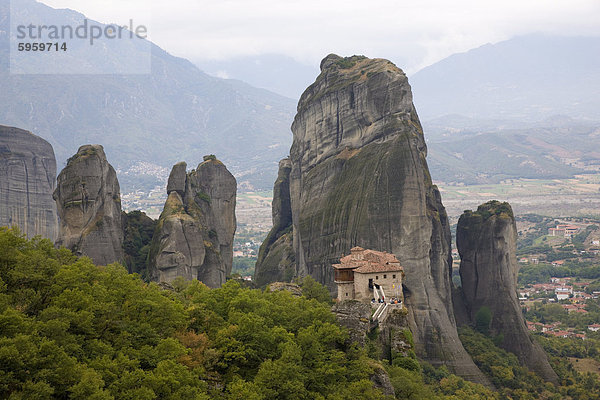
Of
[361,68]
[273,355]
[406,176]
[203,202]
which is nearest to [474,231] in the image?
[406,176]

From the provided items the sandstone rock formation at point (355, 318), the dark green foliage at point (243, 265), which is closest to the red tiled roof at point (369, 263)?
the sandstone rock formation at point (355, 318)

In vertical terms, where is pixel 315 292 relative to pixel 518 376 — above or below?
above

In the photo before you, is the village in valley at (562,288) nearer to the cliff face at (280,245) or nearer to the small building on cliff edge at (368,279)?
the cliff face at (280,245)

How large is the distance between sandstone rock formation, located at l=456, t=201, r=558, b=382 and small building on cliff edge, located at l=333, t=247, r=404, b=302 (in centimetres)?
2829

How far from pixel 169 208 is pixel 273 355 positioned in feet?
145

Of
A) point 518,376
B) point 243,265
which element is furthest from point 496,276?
point 243,265

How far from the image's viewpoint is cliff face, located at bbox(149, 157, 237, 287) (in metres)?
76.6

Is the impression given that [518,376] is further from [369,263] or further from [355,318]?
[355,318]

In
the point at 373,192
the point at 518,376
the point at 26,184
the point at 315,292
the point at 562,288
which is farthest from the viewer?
the point at 562,288

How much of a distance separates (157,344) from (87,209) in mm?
40572

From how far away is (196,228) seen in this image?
7900cm

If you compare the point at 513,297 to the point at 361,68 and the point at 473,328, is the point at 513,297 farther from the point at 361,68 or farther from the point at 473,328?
the point at 361,68

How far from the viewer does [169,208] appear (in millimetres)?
82188

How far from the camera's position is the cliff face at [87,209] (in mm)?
73750
